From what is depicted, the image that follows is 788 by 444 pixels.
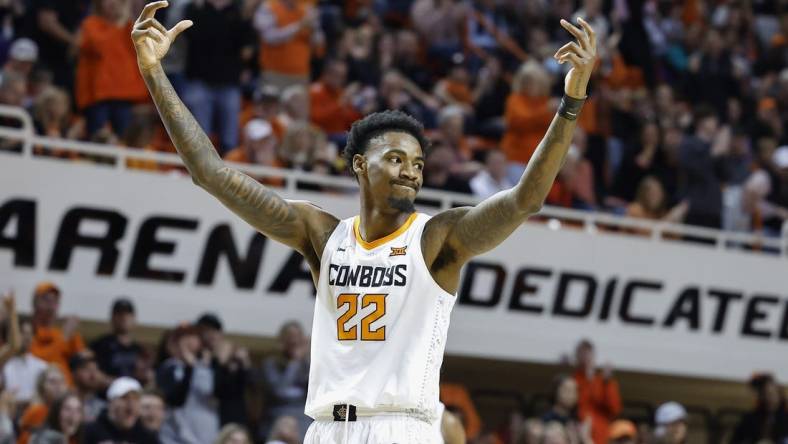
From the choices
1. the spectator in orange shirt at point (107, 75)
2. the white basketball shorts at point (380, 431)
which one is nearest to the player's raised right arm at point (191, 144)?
the white basketball shorts at point (380, 431)

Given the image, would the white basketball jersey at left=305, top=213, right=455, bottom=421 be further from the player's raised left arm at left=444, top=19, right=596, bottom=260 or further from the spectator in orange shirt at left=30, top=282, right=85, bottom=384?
the spectator in orange shirt at left=30, top=282, right=85, bottom=384

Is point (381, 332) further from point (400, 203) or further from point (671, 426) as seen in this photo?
point (671, 426)

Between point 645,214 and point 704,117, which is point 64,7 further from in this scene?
point 704,117

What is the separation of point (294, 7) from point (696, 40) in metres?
7.19

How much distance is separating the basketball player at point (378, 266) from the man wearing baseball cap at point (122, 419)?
5.32 m

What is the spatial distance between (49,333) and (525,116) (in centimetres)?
598

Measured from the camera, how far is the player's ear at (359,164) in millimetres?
6441

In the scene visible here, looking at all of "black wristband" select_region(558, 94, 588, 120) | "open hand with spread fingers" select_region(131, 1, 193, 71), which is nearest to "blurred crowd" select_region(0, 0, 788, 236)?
"open hand with spread fingers" select_region(131, 1, 193, 71)

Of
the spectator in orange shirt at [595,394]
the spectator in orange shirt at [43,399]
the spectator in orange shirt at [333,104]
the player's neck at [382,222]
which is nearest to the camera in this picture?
the player's neck at [382,222]

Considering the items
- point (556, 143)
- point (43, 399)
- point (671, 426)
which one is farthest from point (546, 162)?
point (671, 426)

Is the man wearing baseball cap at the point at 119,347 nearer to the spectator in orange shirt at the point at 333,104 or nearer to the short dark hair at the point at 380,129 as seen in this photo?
the spectator in orange shirt at the point at 333,104

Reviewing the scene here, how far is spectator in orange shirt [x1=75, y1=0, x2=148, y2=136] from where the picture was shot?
46.5 ft

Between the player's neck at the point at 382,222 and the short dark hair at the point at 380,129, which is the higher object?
the short dark hair at the point at 380,129

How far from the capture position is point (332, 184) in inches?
544
